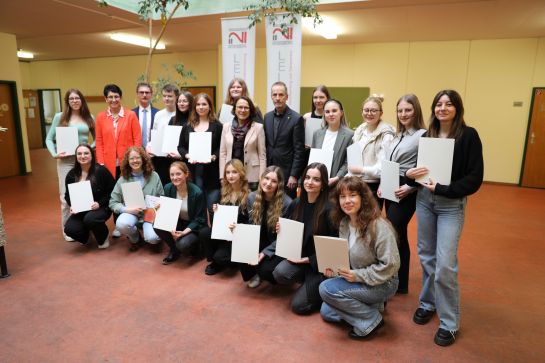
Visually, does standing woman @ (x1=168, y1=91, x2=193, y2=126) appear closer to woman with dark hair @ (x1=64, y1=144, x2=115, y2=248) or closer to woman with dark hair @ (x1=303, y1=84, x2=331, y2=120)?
woman with dark hair @ (x1=64, y1=144, x2=115, y2=248)

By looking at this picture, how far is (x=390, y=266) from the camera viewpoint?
2172mm

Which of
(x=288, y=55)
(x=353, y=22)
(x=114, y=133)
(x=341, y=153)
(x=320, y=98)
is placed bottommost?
(x=341, y=153)

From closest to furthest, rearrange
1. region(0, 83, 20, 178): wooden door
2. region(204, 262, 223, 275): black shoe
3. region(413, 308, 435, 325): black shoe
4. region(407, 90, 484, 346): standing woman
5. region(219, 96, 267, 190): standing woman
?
region(407, 90, 484, 346): standing woman → region(413, 308, 435, 325): black shoe → region(204, 262, 223, 275): black shoe → region(219, 96, 267, 190): standing woman → region(0, 83, 20, 178): wooden door

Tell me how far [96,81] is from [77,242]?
30.1ft

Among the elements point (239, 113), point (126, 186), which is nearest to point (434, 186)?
point (239, 113)

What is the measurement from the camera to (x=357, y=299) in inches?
88.5

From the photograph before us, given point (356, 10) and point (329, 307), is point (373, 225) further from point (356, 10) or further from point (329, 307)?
point (356, 10)

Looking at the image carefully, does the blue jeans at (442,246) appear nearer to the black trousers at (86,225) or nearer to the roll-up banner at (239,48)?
the roll-up banner at (239,48)

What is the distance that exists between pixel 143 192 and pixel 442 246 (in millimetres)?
2744

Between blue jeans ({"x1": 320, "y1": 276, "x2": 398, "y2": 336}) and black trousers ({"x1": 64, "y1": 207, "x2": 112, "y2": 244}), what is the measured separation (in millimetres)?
2442

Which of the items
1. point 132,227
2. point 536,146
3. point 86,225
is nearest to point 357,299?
point 132,227

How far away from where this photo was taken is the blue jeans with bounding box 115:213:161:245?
353 centimetres

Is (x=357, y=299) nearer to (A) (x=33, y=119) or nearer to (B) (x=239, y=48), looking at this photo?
(B) (x=239, y=48)

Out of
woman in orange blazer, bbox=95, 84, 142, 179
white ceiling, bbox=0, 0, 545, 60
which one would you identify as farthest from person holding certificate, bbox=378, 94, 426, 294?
white ceiling, bbox=0, 0, 545, 60
